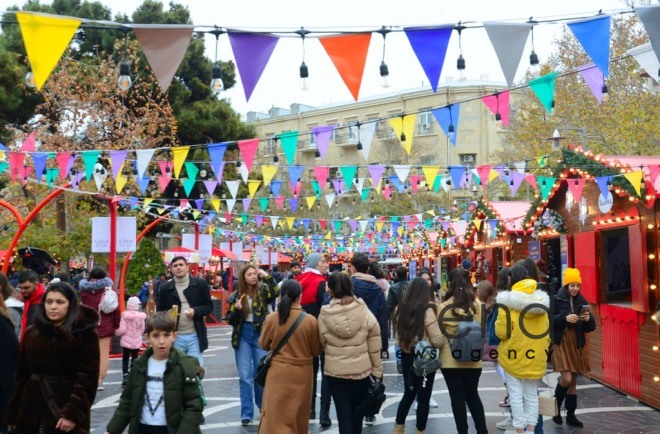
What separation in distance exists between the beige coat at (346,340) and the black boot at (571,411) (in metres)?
3.16

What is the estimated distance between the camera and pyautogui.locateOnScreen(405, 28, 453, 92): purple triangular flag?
698 centimetres

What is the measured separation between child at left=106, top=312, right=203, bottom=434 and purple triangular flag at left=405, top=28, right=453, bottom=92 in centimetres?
378

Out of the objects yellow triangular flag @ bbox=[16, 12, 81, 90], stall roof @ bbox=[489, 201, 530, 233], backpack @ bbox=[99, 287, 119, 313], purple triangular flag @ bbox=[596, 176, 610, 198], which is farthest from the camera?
stall roof @ bbox=[489, 201, 530, 233]

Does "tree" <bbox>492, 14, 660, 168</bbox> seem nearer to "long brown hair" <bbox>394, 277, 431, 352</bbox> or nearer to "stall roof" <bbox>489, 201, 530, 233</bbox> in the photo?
"stall roof" <bbox>489, 201, 530, 233</bbox>

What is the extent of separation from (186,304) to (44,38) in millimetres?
3390

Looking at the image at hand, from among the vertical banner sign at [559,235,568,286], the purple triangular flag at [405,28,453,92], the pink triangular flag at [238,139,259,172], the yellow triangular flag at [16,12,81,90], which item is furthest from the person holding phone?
the yellow triangular flag at [16,12,81,90]

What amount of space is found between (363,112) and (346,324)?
43130 millimetres

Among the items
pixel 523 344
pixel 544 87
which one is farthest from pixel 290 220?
pixel 523 344

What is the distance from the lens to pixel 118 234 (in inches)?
641

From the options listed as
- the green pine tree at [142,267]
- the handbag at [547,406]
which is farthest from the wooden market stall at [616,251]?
the green pine tree at [142,267]

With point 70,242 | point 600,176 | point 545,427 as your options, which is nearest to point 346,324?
point 545,427

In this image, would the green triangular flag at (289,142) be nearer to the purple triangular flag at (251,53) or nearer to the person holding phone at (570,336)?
the purple triangular flag at (251,53)

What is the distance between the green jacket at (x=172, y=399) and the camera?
4812mm

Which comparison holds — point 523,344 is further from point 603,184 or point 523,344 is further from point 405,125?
point 603,184
